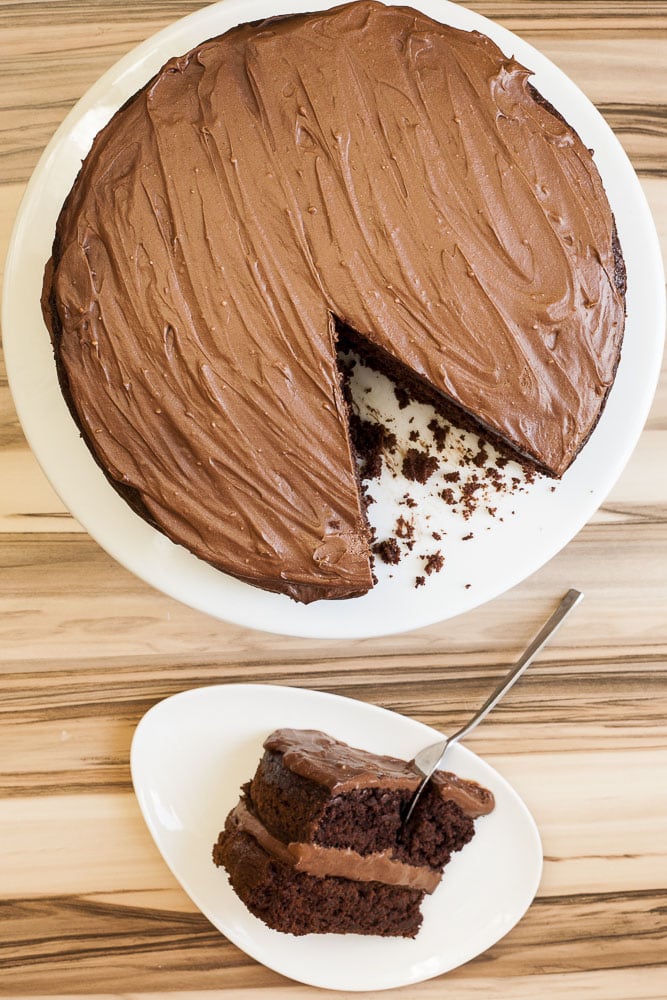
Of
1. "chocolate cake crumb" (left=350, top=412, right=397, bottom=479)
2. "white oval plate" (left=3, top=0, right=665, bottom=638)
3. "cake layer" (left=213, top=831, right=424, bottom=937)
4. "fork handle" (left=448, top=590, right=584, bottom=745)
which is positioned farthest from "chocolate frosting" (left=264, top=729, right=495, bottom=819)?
"chocolate cake crumb" (left=350, top=412, right=397, bottom=479)

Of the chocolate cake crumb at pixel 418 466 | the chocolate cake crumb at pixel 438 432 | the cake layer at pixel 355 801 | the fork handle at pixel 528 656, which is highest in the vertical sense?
the chocolate cake crumb at pixel 438 432

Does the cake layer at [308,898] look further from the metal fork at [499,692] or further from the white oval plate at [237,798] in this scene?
the metal fork at [499,692]

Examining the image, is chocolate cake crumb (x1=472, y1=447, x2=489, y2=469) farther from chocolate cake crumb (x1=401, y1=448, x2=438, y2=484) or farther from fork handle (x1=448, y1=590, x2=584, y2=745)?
fork handle (x1=448, y1=590, x2=584, y2=745)

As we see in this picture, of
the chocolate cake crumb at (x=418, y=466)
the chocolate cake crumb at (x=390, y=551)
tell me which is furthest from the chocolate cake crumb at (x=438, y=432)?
the chocolate cake crumb at (x=390, y=551)

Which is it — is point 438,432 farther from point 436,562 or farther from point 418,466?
point 436,562

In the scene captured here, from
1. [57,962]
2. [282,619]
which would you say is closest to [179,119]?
[282,619]

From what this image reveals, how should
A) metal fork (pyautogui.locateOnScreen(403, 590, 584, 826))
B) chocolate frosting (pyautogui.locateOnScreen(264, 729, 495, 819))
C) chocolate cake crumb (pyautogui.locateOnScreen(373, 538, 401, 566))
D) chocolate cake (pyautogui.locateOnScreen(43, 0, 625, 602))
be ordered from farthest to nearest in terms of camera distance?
metal fork (pyautogui.locateOnScreen(403, 590, 584, 826))
chocolate frosting (pyautogui.locateOnScreen(264, 729, 495, 819))
chocolate cake crumb (pyautogui.locateOnScreen(373, 538, 401, 566))
chocolate cake (pyautogui.locateOnScreen(43, 0, 625, 602))
